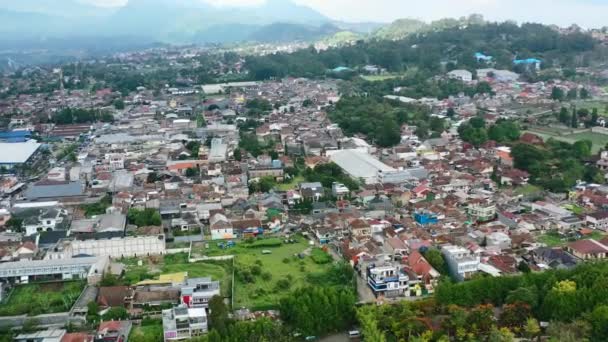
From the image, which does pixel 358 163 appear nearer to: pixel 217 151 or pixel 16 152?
pixel 217 151

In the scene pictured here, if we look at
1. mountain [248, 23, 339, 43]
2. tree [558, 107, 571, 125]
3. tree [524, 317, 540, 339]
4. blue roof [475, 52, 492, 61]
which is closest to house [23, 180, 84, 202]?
tree [524, 317, 540, 339]

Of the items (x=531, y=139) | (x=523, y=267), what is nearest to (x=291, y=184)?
→ (x=523, y=267)

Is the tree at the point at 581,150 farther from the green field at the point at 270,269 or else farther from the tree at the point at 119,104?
the tree at the point at 119,104

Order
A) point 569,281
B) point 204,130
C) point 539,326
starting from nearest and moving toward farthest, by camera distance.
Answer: point 539,326 → point 569,281 → point 204,130

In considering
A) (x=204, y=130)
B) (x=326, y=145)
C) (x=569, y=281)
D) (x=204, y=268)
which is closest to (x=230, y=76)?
(x=204, y=130)

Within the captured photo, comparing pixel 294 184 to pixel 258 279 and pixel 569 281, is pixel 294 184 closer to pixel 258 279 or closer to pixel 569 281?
pixel 258 279
